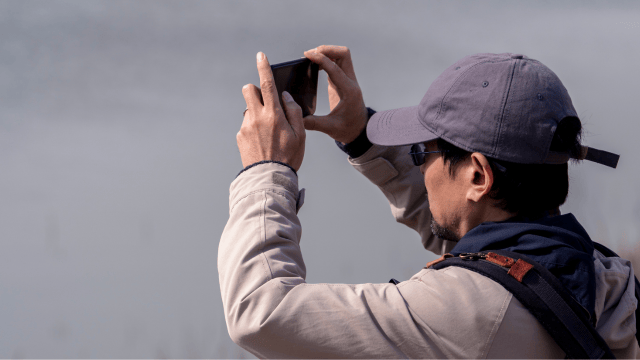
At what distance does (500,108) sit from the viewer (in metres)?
1.92

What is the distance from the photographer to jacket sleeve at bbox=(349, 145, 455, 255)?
2.92 metres

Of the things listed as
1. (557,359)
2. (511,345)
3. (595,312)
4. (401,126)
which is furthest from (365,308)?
(401,126)

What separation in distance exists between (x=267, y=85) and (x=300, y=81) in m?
0.38

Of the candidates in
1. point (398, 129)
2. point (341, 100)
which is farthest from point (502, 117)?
point (341, 100)

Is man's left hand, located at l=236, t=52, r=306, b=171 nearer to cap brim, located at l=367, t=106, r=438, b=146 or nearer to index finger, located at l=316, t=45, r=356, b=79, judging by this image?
cap brim, located at l=367, t=106, r=438, b=146

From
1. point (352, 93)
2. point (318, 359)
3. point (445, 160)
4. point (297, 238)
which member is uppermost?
point (352, 93)

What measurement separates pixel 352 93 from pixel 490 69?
97 centimetres

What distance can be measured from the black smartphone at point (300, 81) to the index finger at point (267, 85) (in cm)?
6

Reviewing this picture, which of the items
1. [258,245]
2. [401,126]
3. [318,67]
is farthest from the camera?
[318,67]

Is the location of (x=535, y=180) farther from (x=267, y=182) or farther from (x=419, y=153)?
(x=267, y=182)

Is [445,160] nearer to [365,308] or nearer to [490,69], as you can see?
[490,69]

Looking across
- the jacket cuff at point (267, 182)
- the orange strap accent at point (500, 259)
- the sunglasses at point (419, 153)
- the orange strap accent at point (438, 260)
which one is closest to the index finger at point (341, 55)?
the sunglasses at point (419, 153)

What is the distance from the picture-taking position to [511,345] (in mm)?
1653

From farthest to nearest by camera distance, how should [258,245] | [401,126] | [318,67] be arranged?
[318,67] → [401,126] → [258,245]
